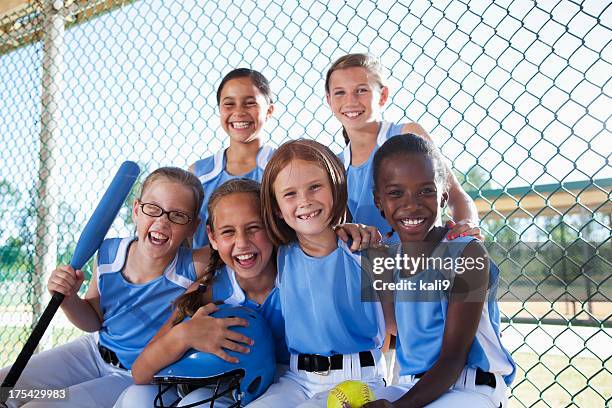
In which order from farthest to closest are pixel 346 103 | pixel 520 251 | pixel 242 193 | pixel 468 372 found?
pixel 520 251 < pixel 346 103 < pixel 242 193 < pixel 468 372

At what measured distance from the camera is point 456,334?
1.26m

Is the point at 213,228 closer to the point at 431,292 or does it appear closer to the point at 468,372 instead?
the point at 431,292

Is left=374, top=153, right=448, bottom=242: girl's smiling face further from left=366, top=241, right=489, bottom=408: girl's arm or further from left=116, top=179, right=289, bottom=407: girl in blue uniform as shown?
left=116, top=179, right=289, bottom=407: girl in blue uniform

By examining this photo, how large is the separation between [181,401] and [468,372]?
746 millimetres

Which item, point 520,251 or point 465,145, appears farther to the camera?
point 520,251

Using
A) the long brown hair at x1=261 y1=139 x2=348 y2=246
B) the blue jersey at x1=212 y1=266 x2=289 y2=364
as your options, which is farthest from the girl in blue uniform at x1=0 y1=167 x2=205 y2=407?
the long brown hair at x1=261 y1=139 x2=348 y2=246

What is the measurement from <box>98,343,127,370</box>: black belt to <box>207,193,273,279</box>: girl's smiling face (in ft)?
2.01

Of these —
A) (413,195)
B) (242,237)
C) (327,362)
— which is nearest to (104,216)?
(242,237)

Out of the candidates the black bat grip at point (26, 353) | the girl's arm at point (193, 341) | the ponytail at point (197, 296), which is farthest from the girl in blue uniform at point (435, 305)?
the black bat grip at point (26, 353)

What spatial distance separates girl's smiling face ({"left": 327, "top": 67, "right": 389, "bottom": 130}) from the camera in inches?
76.3

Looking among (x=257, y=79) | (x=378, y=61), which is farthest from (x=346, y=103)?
(x=257, y=79)

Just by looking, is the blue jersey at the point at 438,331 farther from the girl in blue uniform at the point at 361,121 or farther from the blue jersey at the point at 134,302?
the blue jersey at the point at 134,302

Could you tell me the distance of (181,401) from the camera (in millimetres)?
1403

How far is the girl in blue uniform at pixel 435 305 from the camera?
125cm
